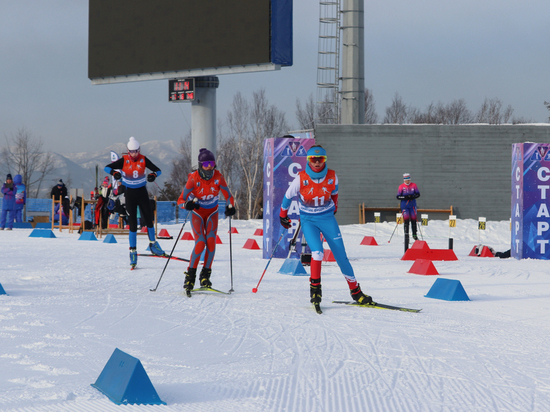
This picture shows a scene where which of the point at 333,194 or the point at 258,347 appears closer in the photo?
the point at 258,347

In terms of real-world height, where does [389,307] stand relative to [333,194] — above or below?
below

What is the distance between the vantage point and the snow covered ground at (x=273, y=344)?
3271 millimetres

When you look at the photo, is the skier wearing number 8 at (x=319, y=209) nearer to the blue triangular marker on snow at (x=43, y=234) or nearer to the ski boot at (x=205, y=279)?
the ski boot at (x=205, y=279)

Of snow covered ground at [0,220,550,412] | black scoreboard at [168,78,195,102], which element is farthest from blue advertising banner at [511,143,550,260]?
black scoreboard at [168,78,195,102]

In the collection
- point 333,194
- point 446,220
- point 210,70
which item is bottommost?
point 446,220

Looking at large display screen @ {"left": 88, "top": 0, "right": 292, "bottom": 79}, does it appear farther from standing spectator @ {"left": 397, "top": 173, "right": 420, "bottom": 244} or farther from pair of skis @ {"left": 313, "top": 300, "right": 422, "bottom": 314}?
pair of skis @ {"left": 313, "top": 300, "right": 422, "bottom": 314}

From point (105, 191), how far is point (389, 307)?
13.3m

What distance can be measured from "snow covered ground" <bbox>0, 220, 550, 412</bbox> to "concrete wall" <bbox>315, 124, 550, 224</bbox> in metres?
17.3

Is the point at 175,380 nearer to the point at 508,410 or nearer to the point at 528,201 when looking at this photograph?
the point at 508,410

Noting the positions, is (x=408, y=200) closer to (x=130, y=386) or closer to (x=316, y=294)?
(x=316, y=294)

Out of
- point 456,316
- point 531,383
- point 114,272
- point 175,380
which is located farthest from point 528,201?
point 175,380

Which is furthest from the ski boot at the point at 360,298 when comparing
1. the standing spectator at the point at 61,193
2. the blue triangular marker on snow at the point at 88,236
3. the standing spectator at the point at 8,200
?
the standing spectator at the point at 61,193

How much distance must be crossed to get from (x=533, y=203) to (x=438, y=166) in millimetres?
13482

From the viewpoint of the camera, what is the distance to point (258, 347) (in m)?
4.50
